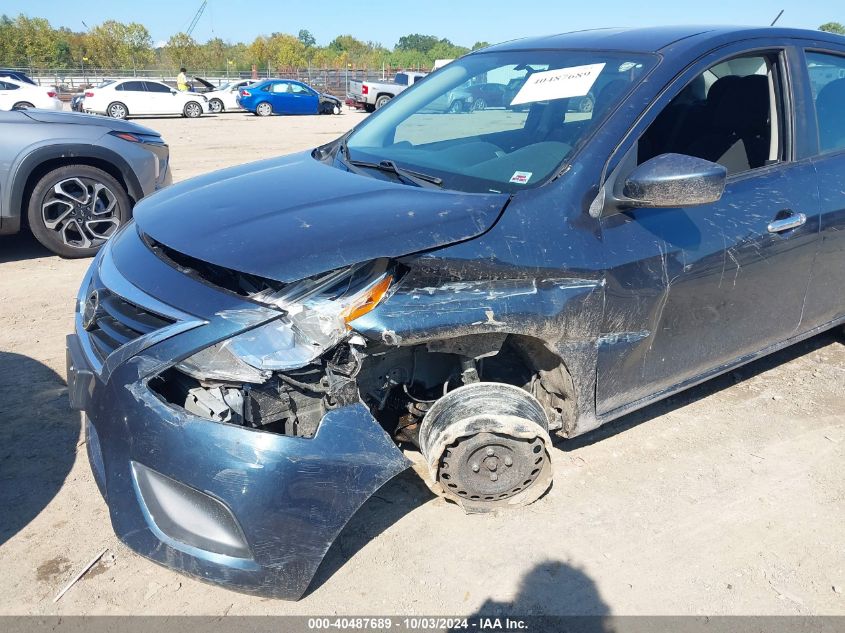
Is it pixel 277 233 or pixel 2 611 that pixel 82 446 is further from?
pixel 277 233

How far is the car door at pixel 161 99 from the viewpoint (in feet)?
76.2

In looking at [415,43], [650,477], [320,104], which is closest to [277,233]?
[650,477]

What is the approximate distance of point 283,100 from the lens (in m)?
27.4

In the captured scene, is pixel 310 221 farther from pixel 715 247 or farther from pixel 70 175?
pixel 70 175

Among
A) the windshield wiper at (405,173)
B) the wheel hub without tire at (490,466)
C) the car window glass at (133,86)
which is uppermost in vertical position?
the windshield wiper at (405,173)

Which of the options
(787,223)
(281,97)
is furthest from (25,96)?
(787,223)

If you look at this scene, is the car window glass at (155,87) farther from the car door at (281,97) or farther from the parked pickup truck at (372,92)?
the parked pickup truck at (372,92)

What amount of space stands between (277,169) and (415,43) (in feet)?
361

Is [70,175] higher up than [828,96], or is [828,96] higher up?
[828,96]

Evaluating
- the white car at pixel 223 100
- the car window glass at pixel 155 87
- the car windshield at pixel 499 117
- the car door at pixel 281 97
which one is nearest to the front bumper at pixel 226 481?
the car windshield at pixel 499 117

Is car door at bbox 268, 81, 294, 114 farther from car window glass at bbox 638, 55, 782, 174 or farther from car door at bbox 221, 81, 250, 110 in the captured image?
car window glass at bbox 638, 55, 782, 174

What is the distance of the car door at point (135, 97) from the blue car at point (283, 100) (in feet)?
14.7

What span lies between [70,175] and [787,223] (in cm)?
514

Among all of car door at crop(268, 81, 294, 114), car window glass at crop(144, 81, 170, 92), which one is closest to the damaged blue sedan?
car window glass at crop(144, 81, 170, 92)
